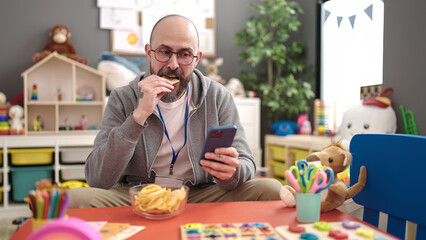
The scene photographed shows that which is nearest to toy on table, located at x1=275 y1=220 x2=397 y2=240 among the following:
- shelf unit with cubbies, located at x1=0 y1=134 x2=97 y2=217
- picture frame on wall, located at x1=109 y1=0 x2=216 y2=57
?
shelf unit with cubbies, located at x1=0 y1=134 x2=97 y2=217

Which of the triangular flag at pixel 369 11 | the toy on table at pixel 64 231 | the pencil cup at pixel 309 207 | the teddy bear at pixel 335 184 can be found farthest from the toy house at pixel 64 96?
the toy on table at pixel 64 231

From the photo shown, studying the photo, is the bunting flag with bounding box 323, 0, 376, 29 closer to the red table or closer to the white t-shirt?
the white t-shirt

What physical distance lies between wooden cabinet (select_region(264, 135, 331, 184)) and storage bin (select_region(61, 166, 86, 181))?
172 cm

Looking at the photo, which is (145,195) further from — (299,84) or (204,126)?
(299,84)

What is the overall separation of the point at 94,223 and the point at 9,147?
247 centimetres

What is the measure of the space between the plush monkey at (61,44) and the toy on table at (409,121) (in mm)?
2558

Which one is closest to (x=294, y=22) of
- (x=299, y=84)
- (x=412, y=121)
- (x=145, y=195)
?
(x=299, y=84)

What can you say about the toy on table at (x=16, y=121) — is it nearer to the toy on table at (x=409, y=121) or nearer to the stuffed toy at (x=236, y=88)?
the stuffed toy at (x=236, y=88)

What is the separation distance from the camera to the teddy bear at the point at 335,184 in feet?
3.20

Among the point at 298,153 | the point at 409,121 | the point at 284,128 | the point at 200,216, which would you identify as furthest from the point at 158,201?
the point at 284,128

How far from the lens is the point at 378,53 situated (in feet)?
9.36

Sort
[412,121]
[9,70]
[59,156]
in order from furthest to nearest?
[9,70] < [59,156] < [412,121]

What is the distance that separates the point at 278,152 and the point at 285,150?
18cm

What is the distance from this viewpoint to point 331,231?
2.55ft
